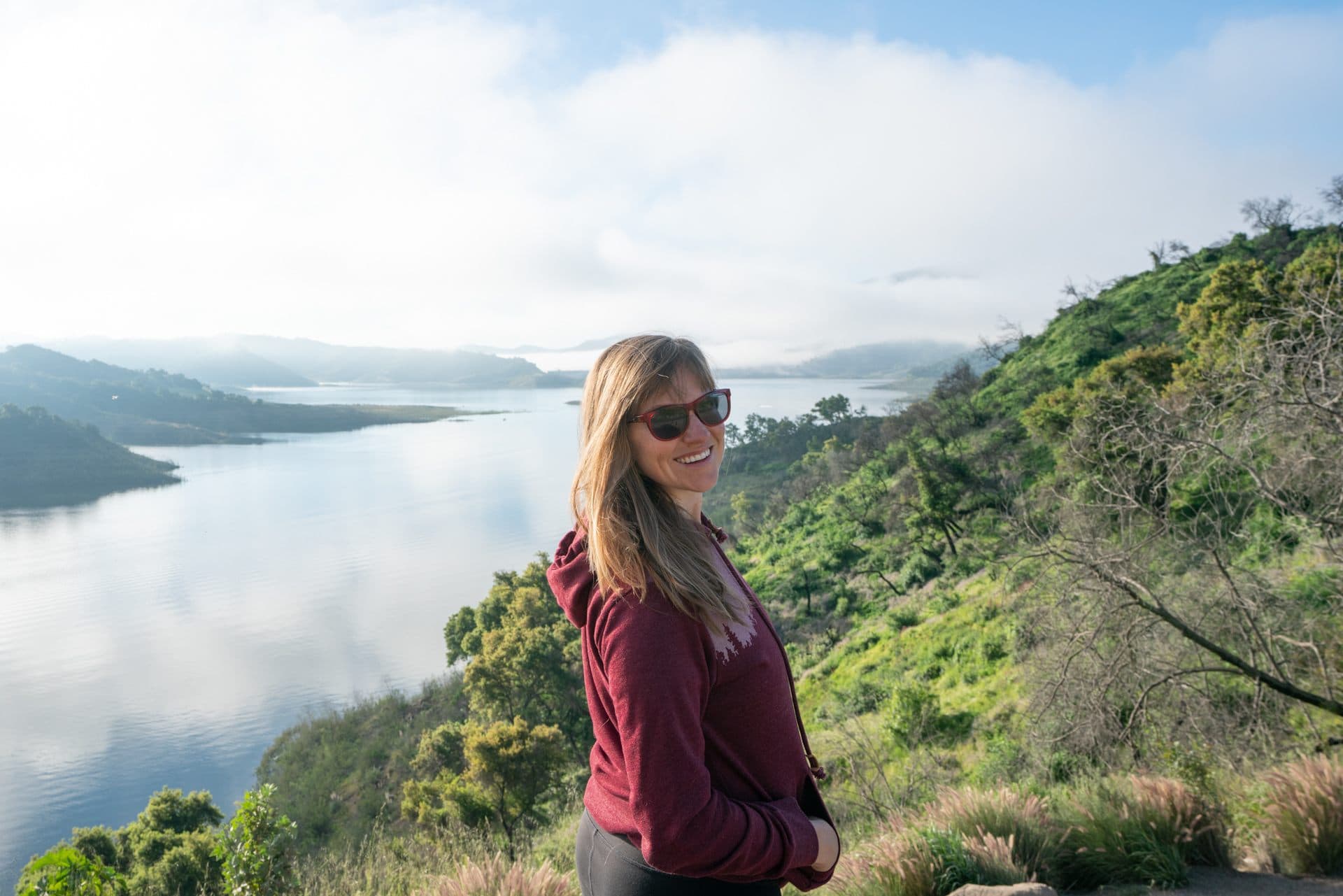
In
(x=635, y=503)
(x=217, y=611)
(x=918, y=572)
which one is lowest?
(x=217, y=611)

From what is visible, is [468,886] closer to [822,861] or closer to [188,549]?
[822,861]

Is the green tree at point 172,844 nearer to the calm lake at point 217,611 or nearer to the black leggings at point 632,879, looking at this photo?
the calm lake at point 217,611

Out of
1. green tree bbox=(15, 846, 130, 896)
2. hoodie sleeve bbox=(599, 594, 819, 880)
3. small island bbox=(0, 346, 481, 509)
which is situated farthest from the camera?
small island bbox=(0, 346, 481, 509)

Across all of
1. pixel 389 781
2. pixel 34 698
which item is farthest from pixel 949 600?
pixel 34 698

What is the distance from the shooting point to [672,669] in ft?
3.39

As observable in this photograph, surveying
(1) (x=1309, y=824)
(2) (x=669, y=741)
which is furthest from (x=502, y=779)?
(2) (x=669, y=741)

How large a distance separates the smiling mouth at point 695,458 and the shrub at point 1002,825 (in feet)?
8.20

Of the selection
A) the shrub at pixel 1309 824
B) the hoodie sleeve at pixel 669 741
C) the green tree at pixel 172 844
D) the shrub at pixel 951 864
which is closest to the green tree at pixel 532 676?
the green tree at pixel 172 844

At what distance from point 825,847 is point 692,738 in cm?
42

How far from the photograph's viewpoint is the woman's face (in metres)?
1.28

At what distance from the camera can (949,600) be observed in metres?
18.8

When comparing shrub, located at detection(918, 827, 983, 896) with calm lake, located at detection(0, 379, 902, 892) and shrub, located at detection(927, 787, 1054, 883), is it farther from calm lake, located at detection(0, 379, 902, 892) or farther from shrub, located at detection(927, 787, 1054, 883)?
calm lake, located at detection(0, 379, 902, 892)

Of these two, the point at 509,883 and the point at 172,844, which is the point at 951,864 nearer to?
the point at 509,883

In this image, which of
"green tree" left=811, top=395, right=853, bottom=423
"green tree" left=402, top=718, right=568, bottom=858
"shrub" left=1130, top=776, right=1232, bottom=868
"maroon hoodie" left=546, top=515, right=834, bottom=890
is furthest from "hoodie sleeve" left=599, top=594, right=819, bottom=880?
"green tree" left=811, top=395, right=853, bottom=423
